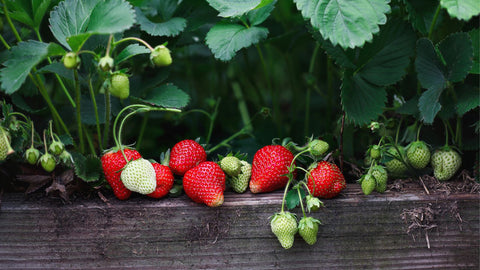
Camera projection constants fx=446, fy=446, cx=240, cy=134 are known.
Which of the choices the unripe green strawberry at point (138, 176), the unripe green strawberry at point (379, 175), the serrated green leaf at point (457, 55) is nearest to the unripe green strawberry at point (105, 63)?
the unripe green strawberry at point (138, 176)

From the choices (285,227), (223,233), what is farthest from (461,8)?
(223,233)

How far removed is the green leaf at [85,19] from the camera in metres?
0.71

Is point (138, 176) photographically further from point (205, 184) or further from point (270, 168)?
point (270, 168)

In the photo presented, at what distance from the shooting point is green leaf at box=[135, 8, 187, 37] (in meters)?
0.95

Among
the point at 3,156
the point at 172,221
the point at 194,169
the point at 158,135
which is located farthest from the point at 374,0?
the point at 158,135

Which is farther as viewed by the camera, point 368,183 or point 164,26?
point 164,26

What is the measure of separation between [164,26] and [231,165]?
1.15 feet

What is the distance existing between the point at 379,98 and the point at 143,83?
54cm

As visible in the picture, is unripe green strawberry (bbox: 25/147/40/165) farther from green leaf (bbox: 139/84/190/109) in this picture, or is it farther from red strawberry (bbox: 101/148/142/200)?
green leaf (bbox: 139/84/190/109)

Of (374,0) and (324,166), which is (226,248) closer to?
(324,166)

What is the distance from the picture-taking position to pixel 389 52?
96 centimetres

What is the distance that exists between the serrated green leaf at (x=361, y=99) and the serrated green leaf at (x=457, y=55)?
136 mm

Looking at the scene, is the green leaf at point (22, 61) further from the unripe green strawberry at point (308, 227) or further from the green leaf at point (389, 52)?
the green leaf at point (389, 52)

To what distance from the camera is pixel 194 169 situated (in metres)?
0.86
